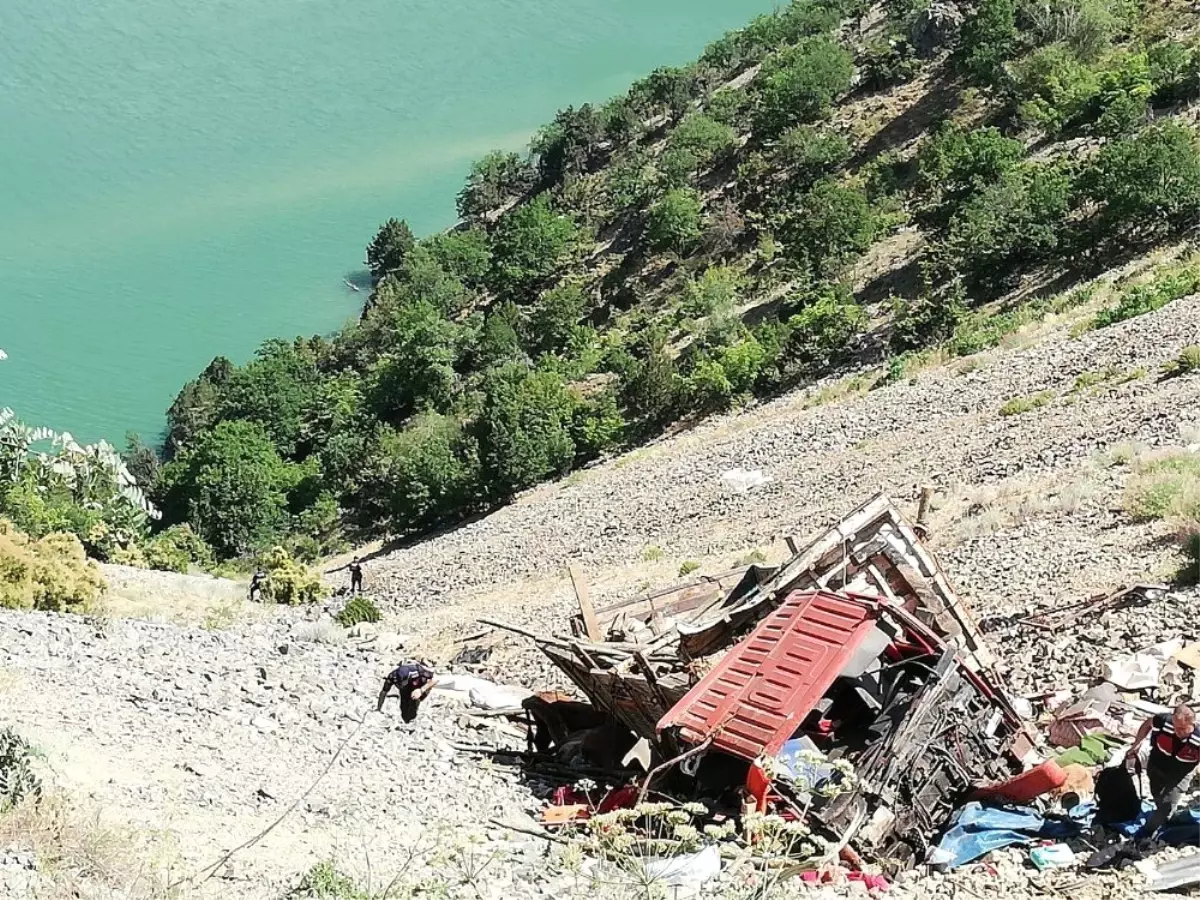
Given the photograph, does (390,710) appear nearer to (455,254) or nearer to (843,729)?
(843,729)

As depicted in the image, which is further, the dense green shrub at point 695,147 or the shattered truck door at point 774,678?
the dense green shrub at point 695,147

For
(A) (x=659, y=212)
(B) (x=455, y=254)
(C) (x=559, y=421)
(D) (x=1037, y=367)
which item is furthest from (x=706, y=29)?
A: (D) (x=1037, y=367)

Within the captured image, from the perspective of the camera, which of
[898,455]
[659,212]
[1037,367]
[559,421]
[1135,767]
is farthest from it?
[659,212]

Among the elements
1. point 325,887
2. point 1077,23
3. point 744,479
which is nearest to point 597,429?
point 744,479

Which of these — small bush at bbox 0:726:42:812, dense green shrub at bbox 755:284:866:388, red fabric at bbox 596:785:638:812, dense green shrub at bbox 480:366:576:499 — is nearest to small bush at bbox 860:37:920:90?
dense green shrub at bbox 755:284:866:388

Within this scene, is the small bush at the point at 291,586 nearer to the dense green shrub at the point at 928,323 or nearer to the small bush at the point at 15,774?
the dense green shrub at the point at 928,323

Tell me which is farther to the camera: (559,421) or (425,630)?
(559,421)

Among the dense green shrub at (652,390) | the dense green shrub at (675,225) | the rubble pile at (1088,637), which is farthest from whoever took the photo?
the dense green shrub at (675,225)

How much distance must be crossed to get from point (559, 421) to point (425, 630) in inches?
782

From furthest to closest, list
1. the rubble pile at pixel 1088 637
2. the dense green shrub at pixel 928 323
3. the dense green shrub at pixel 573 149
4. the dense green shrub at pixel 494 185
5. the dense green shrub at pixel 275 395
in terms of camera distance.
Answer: the dense green shrub at pixel 494 185
the dense green shrub at pixel 573 149
the dense green shrub at pixel 275 395
the dense green shrub at pixel 928 323
the rubble pile at pixel 1088 637

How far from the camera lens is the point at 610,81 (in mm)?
122375

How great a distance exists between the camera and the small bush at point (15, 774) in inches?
332

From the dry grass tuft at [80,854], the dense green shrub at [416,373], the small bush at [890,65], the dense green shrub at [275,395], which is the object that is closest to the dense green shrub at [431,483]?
the dense green shrub at [416,373]

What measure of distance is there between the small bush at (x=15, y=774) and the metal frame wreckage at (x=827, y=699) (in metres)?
4.60
